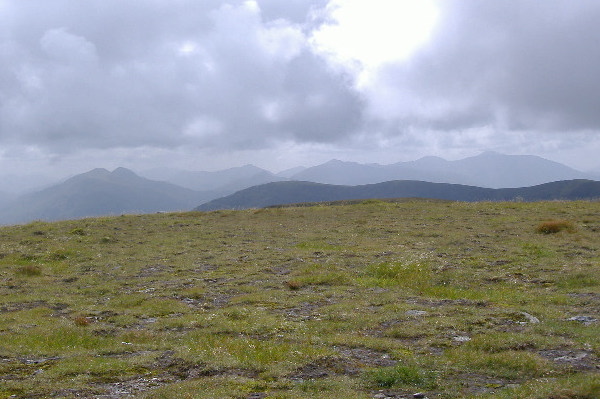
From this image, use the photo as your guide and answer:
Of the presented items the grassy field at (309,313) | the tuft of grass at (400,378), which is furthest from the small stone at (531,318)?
the tuft of grass at (400,378)

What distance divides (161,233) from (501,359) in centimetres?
3980

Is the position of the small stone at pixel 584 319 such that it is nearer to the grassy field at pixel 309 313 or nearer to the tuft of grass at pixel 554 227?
the grassy field at pixel 309 313

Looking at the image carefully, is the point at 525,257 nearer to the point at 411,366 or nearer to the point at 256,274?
the point at 256,274

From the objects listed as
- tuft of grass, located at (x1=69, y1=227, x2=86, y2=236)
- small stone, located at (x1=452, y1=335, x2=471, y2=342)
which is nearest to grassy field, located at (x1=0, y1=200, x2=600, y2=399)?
Answer: small stone, located at (x1=452, y1=335, x2=471, y2=342)

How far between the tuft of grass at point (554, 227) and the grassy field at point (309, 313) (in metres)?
0.15

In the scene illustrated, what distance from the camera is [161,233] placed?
48062 millimetres

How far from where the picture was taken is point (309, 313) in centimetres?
2000

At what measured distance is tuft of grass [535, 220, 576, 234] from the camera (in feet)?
128

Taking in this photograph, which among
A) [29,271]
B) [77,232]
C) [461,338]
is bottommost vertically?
[461,338]

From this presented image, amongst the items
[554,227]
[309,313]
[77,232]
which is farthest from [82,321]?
[554,227]

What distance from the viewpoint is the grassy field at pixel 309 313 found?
11945mm

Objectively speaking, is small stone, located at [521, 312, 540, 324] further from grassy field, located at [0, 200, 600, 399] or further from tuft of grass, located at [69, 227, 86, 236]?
tuft of grass, located at [69, 227, 86, 236]

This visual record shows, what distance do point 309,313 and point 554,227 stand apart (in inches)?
1093

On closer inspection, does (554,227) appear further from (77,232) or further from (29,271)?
(77,232)
